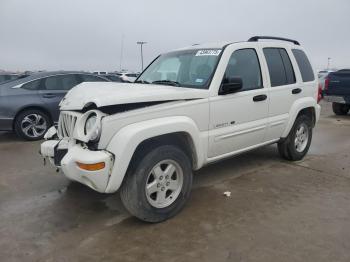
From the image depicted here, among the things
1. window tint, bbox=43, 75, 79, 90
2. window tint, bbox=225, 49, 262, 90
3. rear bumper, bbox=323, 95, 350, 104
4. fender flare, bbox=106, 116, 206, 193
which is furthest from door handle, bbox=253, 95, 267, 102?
rear bumper, bbox=323, 95, 350, 104

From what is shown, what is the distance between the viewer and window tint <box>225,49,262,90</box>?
4.47 m

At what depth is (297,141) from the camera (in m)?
5.90

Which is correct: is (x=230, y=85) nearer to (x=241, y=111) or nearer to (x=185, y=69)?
(x=241, y=111)

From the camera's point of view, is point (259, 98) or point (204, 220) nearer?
point (204, 220)

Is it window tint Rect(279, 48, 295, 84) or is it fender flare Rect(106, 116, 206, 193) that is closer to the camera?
fender flare Rect(106, 116, 206, 193)

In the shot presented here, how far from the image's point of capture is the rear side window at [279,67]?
5043 millimetres

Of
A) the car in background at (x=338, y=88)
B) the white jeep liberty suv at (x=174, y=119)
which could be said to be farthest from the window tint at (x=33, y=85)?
the car in background at (x=338, y=88)

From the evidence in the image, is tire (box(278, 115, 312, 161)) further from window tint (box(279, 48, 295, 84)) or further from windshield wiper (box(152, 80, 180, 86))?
windshield wiper (box(152, 80, 180, 86))

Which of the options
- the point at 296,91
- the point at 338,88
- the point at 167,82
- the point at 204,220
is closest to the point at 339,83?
the point at 338,88

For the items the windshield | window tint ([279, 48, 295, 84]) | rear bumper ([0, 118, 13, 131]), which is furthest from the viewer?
rear bumper ([0, 118, 13, 131])

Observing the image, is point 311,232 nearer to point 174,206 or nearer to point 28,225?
point 174,206

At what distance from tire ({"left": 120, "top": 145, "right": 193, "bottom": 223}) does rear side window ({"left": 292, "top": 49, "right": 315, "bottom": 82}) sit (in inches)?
111

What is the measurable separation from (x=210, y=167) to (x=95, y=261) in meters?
2.86

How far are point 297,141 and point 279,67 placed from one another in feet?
4.48
